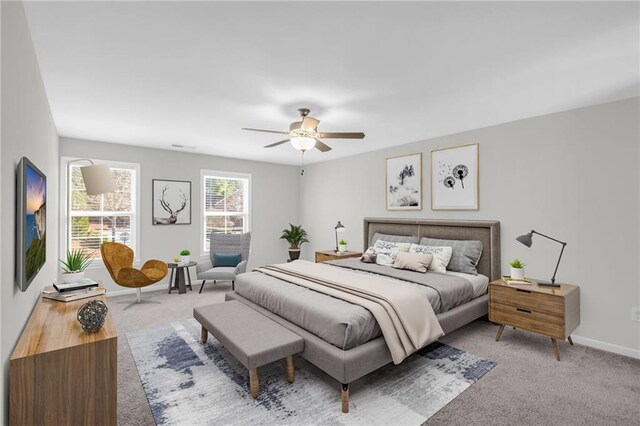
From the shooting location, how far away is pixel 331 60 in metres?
2.31

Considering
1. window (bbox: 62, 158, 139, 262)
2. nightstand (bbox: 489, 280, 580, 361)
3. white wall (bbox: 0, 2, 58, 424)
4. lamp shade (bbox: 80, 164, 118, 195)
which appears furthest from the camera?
window (bbox: 62, 158, 139, 262)

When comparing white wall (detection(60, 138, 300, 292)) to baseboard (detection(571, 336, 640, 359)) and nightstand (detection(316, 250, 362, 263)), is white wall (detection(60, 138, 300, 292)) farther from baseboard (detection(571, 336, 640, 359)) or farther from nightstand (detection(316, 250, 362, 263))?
baseboard (detection(571, 336, 640, 359))

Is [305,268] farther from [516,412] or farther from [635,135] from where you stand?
[635,135]

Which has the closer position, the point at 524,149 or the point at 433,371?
the point at 433,371

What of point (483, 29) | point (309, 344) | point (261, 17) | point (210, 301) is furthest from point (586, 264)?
point (210, 301)

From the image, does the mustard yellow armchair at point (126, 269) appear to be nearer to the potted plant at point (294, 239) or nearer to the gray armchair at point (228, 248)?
the gray armchair at point (228, 248)

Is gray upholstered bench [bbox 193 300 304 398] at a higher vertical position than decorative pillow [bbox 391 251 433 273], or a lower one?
lower

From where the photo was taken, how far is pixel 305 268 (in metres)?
4.01

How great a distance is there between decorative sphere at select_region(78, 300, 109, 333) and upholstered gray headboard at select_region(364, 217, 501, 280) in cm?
405

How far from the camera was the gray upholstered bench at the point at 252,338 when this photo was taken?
2262 mm

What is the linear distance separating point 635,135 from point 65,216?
7098 millimetres

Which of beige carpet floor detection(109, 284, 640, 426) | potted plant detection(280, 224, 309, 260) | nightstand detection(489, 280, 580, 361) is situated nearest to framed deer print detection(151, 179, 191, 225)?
potted plant detection(280, 224, 309, 260)

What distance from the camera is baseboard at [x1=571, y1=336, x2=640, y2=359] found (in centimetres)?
298

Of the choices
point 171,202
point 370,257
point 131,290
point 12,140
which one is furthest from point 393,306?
point 131,290
